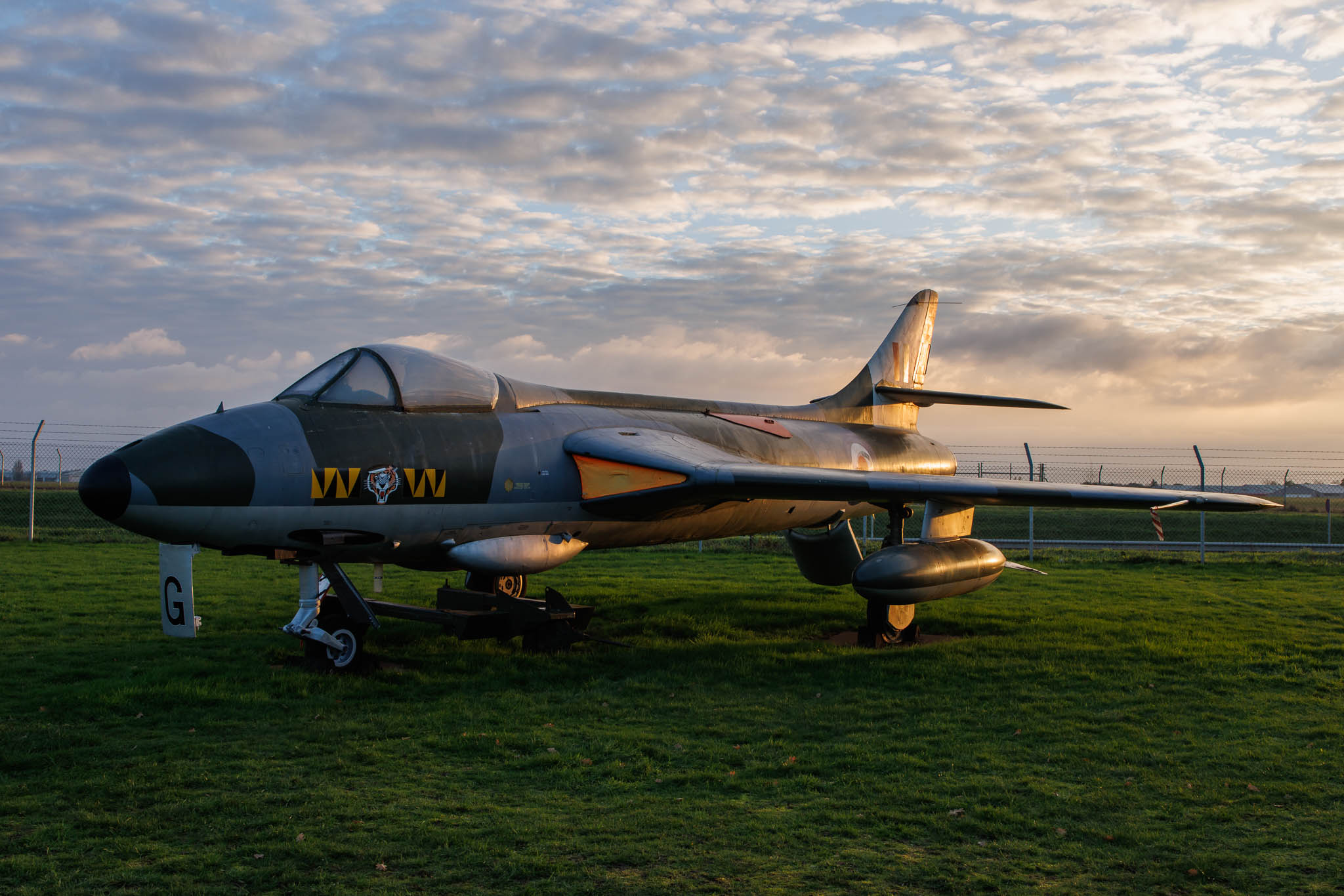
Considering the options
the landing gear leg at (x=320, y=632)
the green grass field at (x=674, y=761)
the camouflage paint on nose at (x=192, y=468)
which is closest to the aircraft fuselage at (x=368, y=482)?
the camouflage paint on nose at (x=192, y=468)

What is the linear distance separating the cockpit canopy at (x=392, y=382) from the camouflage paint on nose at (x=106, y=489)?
5.50 ft

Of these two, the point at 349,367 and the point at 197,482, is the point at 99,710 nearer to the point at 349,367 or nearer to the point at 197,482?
the point at 197,482

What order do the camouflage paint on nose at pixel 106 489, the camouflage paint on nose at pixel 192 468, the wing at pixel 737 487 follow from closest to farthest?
the camouflage paint on nose at pixel 106 489
the camouflage paint on nose at pixel 192 468
the wing at pixel 737 487

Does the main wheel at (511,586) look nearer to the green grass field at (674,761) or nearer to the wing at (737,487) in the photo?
the green grass field at (674,761)

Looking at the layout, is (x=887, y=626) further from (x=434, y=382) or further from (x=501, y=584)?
(x=434, y=382)

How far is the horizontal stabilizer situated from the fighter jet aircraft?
321 centimetres

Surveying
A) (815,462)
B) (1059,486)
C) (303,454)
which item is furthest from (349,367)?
(1059,486)

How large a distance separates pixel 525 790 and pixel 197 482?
3933mm

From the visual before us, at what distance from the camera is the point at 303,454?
26.2ft

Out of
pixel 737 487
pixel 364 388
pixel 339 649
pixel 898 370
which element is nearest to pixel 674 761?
pixel 737 487

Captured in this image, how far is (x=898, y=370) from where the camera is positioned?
611 inches

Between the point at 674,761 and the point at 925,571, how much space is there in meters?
4.92

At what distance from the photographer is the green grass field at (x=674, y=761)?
4.48 metres

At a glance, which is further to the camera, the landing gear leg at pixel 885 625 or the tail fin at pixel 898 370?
the tail fin at pixel 898 370
